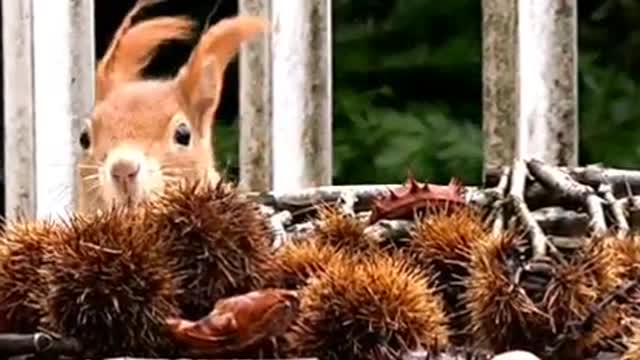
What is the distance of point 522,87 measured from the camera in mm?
1548

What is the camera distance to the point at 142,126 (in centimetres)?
122

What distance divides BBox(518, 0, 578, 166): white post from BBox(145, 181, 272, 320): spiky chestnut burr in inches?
34.8

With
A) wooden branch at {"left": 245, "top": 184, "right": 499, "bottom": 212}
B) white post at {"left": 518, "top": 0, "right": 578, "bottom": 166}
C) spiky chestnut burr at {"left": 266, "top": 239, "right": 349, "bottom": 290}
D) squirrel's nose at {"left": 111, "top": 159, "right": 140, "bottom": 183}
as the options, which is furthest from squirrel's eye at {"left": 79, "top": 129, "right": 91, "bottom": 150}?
spiky chestnut burr at {"left": 266, "top": 239, "right": 349, "bottom": 290}

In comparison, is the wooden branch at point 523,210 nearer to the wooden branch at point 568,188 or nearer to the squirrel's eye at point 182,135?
the wooden branch at point 568,188

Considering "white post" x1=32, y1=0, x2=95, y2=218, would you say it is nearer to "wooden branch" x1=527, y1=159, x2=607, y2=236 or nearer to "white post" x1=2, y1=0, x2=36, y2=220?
"white post" x1=2, y1=0, x2=36, y2=220

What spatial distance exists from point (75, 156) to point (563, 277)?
1.17 meters

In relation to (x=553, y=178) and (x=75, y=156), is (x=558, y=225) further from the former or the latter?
(x=75, y=156)

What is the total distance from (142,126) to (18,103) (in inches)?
28.1

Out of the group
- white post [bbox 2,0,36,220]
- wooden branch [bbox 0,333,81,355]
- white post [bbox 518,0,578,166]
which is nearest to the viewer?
wooden branch [bbox 0,333,81,355]

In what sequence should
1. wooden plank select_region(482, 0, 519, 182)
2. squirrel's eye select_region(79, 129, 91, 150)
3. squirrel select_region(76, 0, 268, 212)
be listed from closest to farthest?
squirrel select_region(76, 0, 268, 212) < squirrel's eye select_region(79, 129, 91, 150) < wooden plank select_region(482, 0, 519, 182)

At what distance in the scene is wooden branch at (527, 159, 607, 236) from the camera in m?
0.73

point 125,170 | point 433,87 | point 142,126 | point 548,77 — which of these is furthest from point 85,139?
point 433,87

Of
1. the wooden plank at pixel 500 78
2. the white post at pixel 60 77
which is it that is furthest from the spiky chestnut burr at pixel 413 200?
the white post at pixel 60 77

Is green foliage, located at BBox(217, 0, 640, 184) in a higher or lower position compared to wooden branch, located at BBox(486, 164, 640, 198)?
higher
